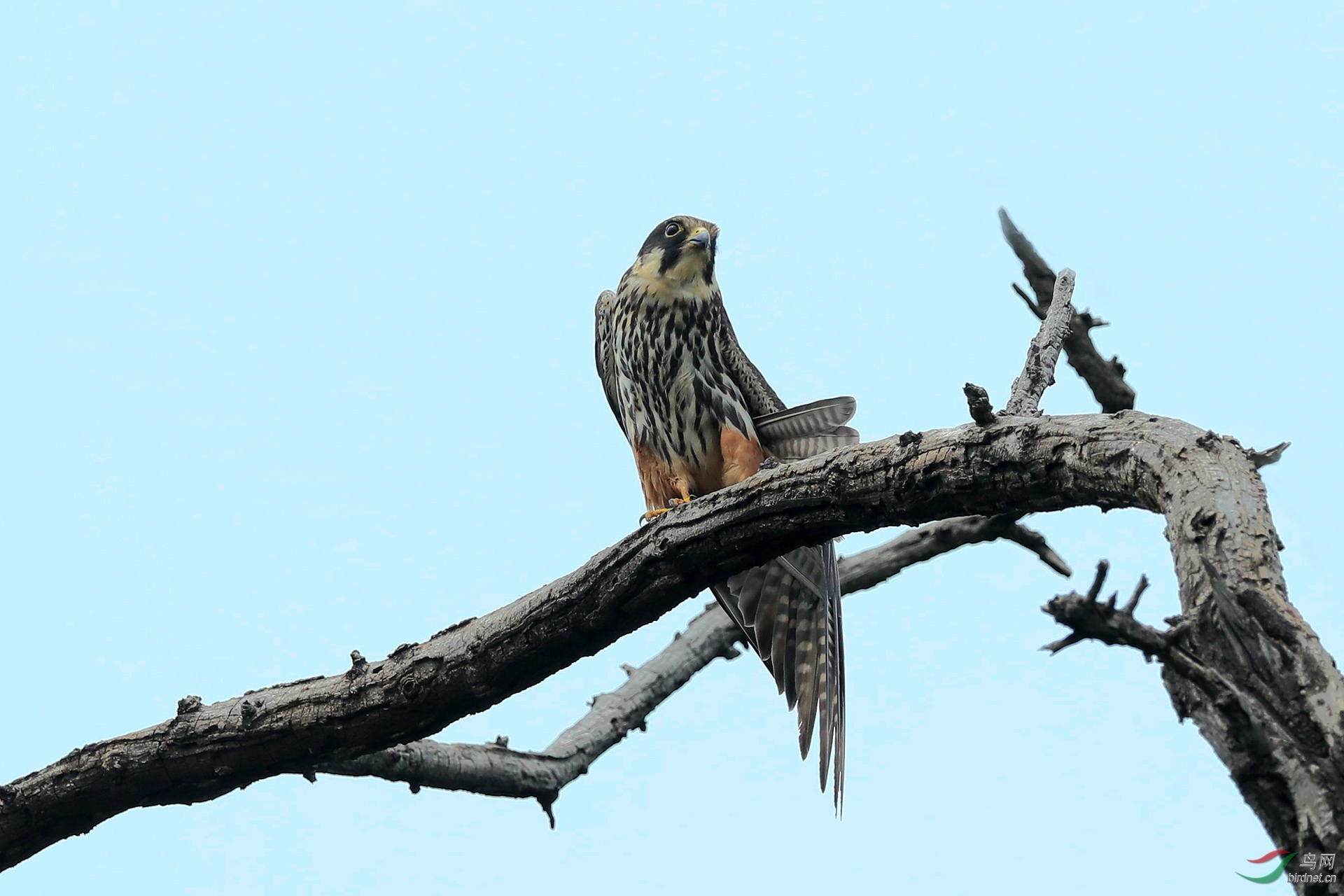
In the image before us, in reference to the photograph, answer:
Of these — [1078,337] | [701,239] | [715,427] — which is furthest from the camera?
[701,239]

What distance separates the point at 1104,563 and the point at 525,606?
2.59m

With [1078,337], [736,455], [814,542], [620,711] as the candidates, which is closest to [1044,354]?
[1078,337]

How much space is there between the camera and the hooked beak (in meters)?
6.05

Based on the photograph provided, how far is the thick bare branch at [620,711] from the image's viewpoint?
4.71 meters

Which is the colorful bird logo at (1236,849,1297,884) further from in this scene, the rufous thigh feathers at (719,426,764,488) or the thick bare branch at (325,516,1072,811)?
the rufous thigh feathers at (719,426,764,488)

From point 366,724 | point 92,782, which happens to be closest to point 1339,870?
point 366,724

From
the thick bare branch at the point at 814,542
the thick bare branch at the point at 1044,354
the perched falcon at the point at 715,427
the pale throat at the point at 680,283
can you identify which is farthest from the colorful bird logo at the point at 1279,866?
the pale throat at the point at 680,283

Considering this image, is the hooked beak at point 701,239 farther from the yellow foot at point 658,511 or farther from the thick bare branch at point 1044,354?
the thick bare branch at point 1044,354

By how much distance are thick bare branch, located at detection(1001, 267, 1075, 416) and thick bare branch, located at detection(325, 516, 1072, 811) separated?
68cm

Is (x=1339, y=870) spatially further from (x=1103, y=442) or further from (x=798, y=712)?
(x=798, y=712)

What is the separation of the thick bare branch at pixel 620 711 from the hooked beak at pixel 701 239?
198 centimetres

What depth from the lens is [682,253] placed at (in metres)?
6.13

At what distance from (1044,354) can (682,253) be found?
2.69 m

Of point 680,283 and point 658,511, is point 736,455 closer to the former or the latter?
point 658,511
